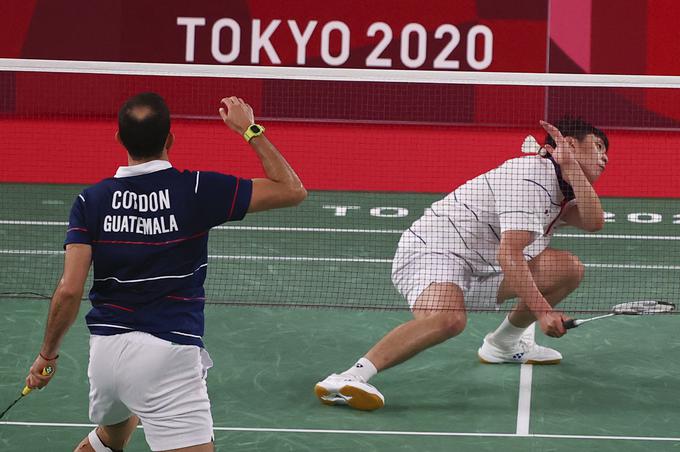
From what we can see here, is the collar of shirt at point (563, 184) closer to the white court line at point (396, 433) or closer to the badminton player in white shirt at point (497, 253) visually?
the badminton player in white shirt at point (497, 253)

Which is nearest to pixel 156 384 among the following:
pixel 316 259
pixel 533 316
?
pixel 533 316

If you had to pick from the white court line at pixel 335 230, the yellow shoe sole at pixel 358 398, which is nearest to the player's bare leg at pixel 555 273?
the yellow shoe sole at pixel 358 398

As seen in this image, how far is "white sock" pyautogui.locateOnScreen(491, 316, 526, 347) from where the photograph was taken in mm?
6219

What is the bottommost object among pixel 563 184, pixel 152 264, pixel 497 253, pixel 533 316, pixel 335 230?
pixel 533 316

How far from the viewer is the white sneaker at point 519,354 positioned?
6.33m

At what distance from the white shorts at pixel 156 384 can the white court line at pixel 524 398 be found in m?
2.00

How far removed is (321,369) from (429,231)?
2.94 feet

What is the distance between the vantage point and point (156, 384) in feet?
12.5

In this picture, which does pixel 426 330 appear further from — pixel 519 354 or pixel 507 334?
pixel 519 354

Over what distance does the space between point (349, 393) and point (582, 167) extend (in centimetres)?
157

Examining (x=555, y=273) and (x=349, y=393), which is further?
(x=555, y=273)

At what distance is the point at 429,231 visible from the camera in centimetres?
605

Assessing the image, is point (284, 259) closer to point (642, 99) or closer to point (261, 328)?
point (261, 328)

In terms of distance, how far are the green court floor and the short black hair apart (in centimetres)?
184
